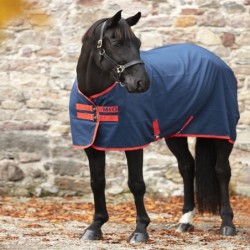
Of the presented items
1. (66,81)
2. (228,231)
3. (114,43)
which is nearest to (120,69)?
(114,43)

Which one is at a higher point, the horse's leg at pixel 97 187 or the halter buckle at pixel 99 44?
the halter buckle at pixel 99 44

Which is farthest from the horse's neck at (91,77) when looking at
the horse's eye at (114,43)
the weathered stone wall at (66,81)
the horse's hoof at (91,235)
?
the weathered stone wall at (66,81)

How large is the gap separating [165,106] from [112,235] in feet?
3.28

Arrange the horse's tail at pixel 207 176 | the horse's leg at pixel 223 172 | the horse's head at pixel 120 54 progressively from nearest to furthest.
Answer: the horse's head at pixel 120 54 < the horse's leg at pixel 223 172 < the horse's tail at pixel 207 176

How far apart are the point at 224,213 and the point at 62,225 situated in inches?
51.5

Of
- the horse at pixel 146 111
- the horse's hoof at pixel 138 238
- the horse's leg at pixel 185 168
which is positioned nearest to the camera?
the horse at pixel 146 111

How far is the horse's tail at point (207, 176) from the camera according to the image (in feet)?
18.7

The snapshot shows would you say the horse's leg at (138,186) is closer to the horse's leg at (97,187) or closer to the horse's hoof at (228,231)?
the horse's leg at (97,187)

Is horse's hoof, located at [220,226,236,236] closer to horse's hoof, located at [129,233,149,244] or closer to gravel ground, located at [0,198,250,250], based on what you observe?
gravel ground, located at [0,198,250,250]

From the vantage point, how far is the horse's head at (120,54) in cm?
447

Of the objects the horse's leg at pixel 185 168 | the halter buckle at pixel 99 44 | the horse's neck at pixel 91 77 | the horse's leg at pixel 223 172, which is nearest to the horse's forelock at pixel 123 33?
the halter buckle at pixel 99 44

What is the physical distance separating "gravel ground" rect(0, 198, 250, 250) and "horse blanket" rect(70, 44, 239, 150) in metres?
0.65

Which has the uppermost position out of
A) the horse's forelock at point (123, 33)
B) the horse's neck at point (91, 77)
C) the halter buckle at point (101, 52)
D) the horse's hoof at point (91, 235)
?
the horse's forelock at point (123, 33)

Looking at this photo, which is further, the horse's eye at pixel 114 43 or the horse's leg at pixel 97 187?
the horse's leg at pixel 97 187
